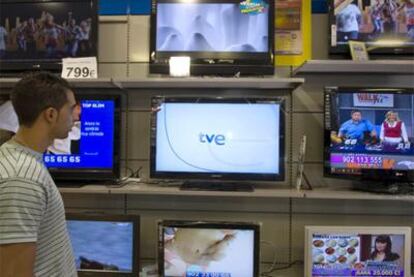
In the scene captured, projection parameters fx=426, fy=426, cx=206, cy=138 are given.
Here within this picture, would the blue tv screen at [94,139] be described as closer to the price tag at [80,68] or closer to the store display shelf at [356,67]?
the price tag at [80,68]

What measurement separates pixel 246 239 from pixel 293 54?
1.02m

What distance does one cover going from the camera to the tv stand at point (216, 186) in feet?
6.82

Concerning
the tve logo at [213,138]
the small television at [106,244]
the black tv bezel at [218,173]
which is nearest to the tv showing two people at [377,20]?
the black tv bezel at [218,173]

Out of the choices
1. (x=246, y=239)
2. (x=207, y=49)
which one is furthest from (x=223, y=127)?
(x=246, y=239)

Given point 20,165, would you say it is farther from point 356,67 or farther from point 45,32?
point 356,67

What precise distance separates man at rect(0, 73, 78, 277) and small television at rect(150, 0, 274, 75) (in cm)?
95

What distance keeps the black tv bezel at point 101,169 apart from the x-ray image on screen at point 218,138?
0.22m

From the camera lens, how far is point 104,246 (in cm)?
214

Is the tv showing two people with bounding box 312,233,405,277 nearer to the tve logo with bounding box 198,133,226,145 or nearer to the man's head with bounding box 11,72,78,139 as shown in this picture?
the tve logo with bounding box 198,133,226,145

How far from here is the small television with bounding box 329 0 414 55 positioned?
221 cm

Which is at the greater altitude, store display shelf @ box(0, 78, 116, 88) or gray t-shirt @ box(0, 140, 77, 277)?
store display shelf @ box(0, 78, 116, 88)

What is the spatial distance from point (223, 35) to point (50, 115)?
45.7 inches

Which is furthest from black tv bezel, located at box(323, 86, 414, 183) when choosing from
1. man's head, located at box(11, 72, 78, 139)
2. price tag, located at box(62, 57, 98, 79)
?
man's head, located at box(11, 72, 78, 139)

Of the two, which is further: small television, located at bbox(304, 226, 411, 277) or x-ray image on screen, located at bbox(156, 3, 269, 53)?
x-ray image on screen, located at bbox(156, 3, 269, 53)
